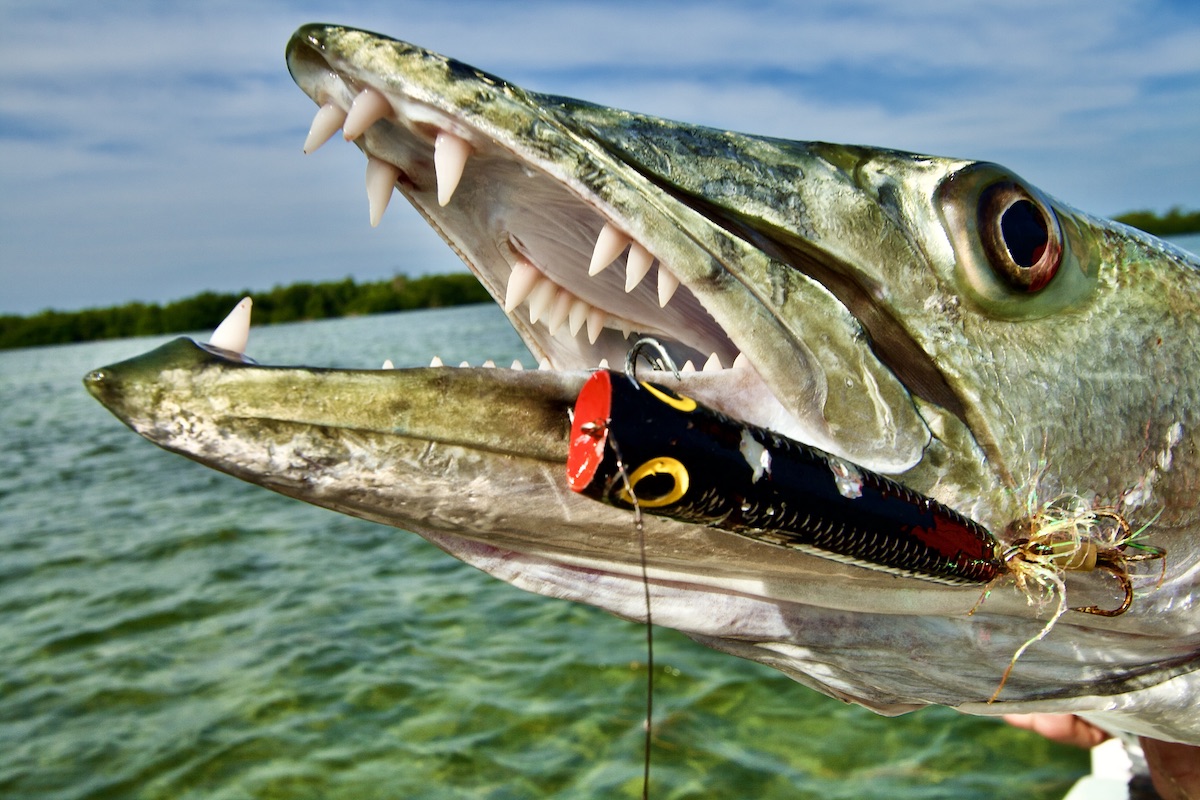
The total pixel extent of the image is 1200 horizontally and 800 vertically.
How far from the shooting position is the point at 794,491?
123 centimetres

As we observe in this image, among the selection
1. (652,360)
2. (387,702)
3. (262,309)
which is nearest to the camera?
(652,360)

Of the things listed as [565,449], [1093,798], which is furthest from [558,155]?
[1093,798]

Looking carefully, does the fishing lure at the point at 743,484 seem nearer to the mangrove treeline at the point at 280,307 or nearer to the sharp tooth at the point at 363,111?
the sharp tooth at the point at 363,111

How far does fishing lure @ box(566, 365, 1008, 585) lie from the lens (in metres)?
1.10

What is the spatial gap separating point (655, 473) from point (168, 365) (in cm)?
79

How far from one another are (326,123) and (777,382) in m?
0.94

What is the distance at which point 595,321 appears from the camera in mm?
2125

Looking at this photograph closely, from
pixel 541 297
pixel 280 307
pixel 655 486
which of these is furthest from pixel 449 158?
pixel 280 307

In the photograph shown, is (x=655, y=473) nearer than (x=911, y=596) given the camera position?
Yes

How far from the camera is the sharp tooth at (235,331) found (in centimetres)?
154

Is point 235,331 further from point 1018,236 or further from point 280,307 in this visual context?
point 280,307

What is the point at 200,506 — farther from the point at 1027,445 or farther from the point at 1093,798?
the point at 1027,445

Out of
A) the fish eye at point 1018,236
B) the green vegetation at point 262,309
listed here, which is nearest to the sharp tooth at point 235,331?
the fish eye at point 1018,236

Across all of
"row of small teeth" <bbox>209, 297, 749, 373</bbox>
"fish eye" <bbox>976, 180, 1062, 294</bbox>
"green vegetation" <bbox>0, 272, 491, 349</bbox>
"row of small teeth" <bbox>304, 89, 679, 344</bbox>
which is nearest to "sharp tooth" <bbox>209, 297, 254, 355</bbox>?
"row of small teeth" <bbox>209, 297, 749, 373</bbox>
